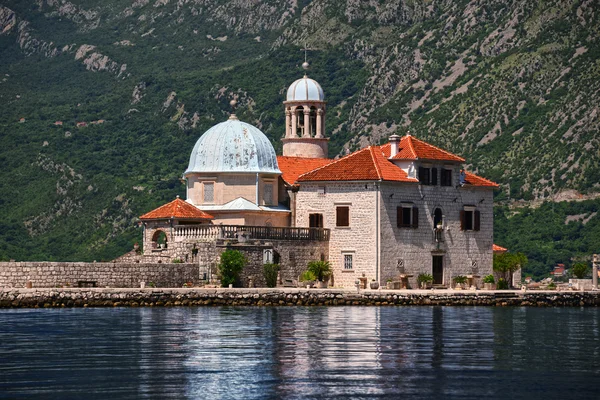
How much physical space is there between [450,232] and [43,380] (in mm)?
41587

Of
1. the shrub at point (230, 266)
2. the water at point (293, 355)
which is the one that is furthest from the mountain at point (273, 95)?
the water at point (293, 355)

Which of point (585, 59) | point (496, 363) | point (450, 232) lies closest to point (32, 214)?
point (585, 59)

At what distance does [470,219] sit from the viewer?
78.4 m

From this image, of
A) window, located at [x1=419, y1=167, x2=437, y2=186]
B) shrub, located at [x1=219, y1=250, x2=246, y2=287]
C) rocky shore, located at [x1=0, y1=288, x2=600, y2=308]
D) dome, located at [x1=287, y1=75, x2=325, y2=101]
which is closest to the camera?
rocky shore, located at [x1=0, y1=288, x2=600, y2=308]

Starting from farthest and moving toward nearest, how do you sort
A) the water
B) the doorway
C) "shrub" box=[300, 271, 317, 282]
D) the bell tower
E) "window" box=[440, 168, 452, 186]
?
the bell tower < "window" box=[440, 168, 452, 186] < the doorway < "shrub" box=[300, 271, 317, 282] < the water

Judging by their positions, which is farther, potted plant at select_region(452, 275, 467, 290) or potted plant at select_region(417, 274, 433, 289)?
potted plant at select_region(452, 275, 467, 290)

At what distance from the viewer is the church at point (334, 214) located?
7350 centimetres

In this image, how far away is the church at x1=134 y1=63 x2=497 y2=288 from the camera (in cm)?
7350

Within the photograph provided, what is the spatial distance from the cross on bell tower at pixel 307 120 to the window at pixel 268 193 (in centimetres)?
761

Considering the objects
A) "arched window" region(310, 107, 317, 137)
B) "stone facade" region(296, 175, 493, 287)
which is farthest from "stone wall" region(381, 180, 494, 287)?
"arched window" region(310, 107, 317, 137)

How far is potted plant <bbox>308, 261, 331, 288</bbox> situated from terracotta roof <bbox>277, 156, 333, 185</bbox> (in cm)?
563

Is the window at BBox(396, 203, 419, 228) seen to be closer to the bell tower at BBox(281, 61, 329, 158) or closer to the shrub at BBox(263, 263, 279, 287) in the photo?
the shrub at BBox(263, 263, 279, 287)

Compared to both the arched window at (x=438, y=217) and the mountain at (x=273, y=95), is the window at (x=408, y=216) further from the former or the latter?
the mountain at (x=273, y=95)

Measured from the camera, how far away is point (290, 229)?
245 ft
